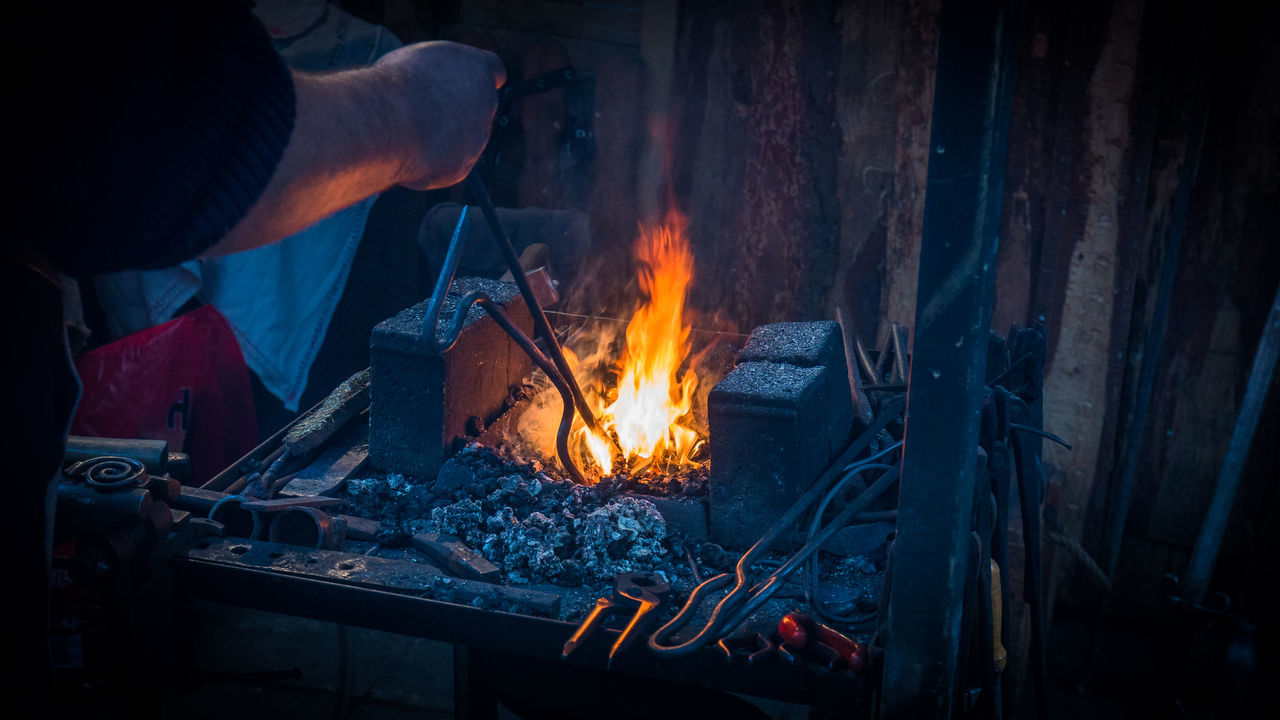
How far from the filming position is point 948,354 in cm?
161

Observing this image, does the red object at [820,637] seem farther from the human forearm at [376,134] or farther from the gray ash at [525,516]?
the human forearm at [376,134]

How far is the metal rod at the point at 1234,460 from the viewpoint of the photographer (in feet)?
11.6

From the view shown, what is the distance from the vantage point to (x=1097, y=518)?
425 cm

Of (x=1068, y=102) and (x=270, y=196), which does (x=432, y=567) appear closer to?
(x=270, y=196)

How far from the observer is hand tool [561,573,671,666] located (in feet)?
6.73

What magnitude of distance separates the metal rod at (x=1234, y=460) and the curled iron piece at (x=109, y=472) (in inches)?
153

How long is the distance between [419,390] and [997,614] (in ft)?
6.00

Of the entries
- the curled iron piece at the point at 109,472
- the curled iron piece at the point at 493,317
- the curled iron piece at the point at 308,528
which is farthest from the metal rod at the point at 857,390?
the curled iron piece at the point at 109,472

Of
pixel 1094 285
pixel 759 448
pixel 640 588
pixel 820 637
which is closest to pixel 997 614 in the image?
pixel 820 637

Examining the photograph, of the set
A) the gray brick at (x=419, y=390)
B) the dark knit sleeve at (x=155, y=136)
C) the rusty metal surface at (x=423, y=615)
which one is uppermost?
the dark knit sleeve at (x=155, y=136)

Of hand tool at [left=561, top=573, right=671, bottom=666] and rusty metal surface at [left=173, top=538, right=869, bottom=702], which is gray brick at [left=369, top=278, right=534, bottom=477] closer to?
rusty metal surface at [left=173, top=538, right=869, bottom=702]

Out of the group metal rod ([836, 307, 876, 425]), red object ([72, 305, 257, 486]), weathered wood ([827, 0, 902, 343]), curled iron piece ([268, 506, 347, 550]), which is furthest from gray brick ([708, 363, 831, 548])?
red object ([72, 305, 257, 486])

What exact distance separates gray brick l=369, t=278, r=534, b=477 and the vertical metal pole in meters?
1.66

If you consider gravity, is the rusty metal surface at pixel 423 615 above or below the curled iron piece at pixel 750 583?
below
